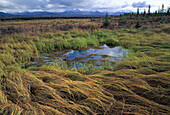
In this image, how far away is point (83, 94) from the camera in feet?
7.18

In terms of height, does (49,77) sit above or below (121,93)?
above

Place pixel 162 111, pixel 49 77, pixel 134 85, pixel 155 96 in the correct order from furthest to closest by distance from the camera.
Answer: pixel 49 77 < pixel 134 85 < pixel 155 96 < pixel 162 111

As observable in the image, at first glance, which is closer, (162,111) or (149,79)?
(162,111)

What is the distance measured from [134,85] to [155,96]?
41cm

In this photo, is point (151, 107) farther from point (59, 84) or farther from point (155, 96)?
point (59, 84)

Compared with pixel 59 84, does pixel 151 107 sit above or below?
below

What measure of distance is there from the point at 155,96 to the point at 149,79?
22.2 inches

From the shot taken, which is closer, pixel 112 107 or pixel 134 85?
pixel 112 107

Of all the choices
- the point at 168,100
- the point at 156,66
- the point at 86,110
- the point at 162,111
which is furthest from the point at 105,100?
the point at 156,66

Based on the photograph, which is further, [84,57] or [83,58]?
[84,57]

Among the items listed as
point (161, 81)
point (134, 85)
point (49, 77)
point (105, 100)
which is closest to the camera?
point (105, 100)

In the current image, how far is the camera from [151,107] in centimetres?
189

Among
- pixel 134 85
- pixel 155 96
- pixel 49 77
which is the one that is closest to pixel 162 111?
pixel 155 96

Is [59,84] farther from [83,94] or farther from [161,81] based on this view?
[161,81]
